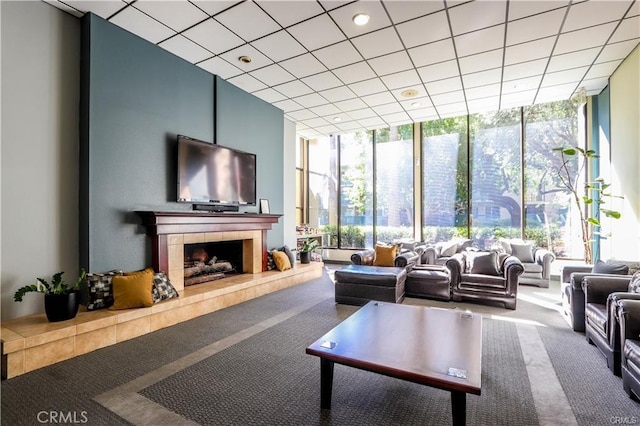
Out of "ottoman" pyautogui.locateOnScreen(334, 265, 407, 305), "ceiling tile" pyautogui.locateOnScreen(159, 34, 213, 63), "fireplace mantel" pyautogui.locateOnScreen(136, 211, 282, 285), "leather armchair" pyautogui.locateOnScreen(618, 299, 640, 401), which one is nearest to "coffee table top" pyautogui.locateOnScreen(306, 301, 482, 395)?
"leather armchair" pyautogui.locateOnScreen(618, 299, 640, 401)

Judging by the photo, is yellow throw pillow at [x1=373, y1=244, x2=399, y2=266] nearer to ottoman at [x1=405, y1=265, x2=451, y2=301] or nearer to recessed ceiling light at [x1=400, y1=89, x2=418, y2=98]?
ottoman at [x1=405, y1=265, x2=451, y2=301]

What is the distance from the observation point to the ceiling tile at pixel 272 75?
4511mm

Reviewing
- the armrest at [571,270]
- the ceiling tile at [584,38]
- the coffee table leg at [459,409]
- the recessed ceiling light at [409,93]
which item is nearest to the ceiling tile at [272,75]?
the recessed ceiling light at [409,93]

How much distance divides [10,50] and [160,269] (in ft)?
8.60

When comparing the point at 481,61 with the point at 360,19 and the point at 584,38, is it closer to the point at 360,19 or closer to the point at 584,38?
the point at 584,38

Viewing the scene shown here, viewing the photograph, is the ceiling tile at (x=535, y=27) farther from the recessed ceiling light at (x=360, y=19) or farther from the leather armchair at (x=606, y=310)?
the leather armchair at (x=606, y=310)

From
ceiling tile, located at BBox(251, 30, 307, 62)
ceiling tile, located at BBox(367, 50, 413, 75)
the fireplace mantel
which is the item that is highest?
ceiling tile, located at BBox(251, 30, 307, 62)

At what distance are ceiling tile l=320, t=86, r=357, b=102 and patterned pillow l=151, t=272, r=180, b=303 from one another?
3.88m

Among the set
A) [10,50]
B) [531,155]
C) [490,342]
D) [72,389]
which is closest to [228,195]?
[10,50]

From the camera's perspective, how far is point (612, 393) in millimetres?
2195

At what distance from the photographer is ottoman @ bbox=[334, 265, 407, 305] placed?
4.30 metres

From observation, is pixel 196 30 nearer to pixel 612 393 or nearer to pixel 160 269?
pixel 160 269

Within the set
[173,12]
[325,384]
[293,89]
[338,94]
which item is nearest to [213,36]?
[173,12]

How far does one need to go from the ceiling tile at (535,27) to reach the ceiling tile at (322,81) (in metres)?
2.35
